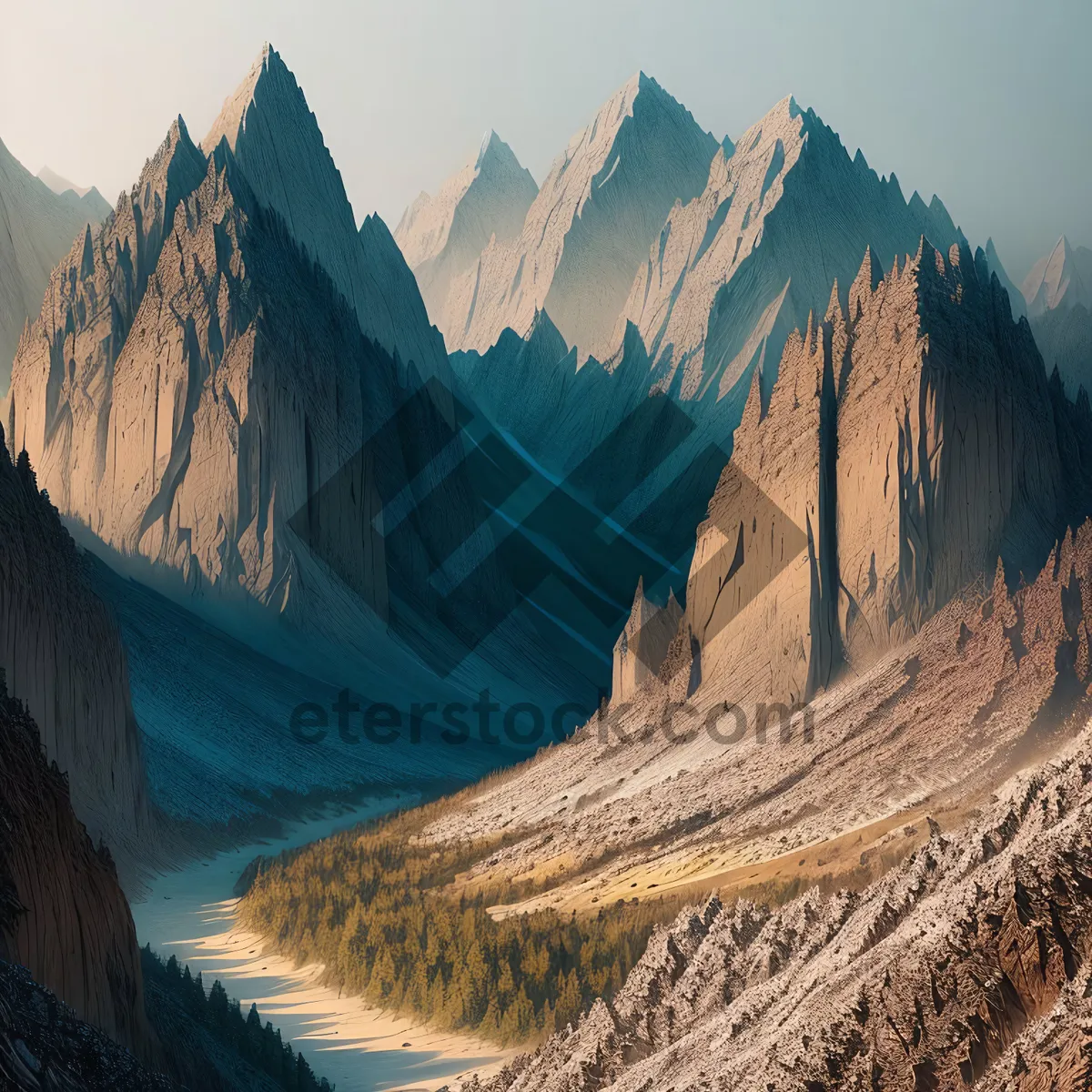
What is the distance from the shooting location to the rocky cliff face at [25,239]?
3563 inches

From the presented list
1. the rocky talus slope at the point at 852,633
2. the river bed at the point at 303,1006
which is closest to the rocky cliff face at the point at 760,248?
the rocky talus slope at the point at 852,633

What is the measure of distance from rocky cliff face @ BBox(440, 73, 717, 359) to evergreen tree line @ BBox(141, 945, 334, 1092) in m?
107

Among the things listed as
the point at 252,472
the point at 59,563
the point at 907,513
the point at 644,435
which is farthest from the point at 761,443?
the point at 644,435

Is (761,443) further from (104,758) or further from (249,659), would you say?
(249,659)

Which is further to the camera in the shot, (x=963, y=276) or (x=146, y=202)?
(x=146, y=202)

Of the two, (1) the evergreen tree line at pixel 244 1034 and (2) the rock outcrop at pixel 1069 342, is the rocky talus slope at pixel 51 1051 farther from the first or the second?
(2) the rock outcrop at pixel 1069 342

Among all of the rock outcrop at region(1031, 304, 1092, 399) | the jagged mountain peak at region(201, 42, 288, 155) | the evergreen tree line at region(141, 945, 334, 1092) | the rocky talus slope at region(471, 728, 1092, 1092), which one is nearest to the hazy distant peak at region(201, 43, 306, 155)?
the jagged mountain peak at region(201, 42, 288, 155)

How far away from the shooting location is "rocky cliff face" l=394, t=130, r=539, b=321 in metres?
163

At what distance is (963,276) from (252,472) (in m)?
42.1

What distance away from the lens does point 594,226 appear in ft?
451

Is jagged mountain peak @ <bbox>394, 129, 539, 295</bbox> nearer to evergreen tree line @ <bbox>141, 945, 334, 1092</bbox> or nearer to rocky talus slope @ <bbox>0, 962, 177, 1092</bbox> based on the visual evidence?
evergreen tree line @ <bbox>141, 945, 334, 1092</bbox>

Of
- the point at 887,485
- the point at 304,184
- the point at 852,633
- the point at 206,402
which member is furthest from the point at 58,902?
the point at 304,184

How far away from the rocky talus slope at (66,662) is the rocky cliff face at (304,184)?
52714mm

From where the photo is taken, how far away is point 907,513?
115 ft
